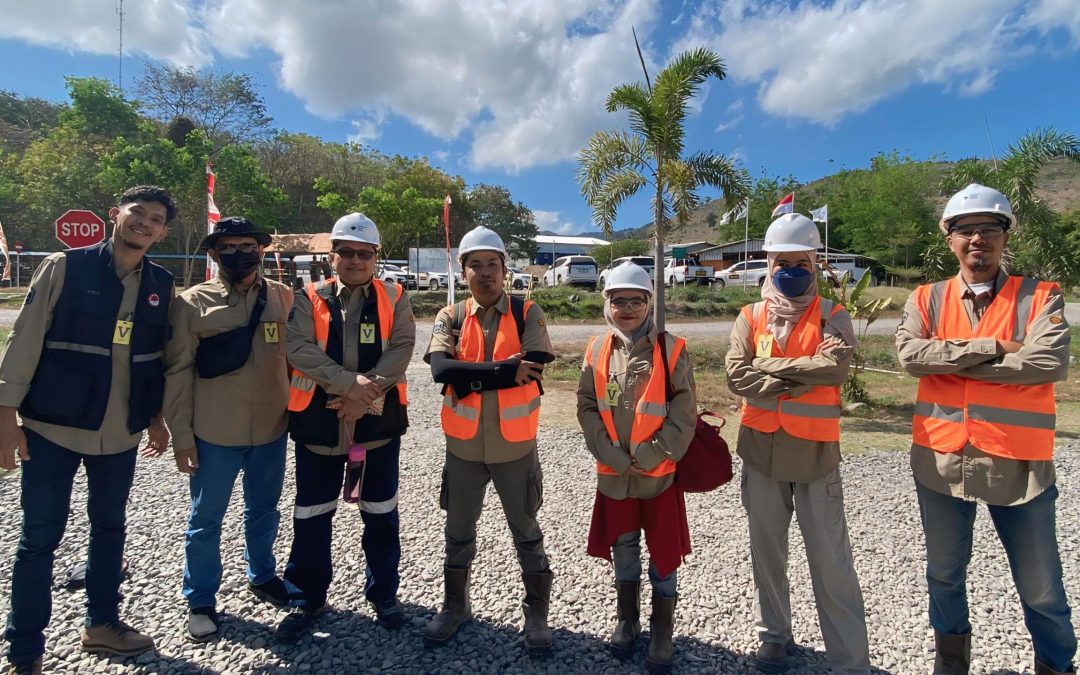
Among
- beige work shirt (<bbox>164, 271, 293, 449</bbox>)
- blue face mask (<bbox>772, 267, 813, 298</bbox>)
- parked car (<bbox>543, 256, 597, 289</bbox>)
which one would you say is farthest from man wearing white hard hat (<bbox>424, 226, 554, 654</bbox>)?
parked car (<bbox>543, 256, 597, 289</bbox>)

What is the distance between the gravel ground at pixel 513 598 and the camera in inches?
110

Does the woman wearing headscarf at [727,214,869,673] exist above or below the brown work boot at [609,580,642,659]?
above

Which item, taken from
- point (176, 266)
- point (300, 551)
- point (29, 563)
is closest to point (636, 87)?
point (300, 551)

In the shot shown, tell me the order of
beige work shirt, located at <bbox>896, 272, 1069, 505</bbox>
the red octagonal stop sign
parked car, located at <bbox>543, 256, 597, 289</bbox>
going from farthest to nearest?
parked car, located at <bbox>543, 256, 597, 289</bbox> < the red octagonal stop sign < beige work shirt, located at <bbox>896, 272, 1069, 505</bbox>

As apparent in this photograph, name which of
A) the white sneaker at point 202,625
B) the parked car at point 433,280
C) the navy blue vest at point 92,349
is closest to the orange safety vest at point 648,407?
the white sneaker at point 202,625

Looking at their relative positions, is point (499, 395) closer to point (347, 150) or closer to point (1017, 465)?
point (1017, 465)

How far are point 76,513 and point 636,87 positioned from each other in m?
9.10

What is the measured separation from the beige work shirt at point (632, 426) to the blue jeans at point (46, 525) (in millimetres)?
2355

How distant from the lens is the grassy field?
7371 millimetres

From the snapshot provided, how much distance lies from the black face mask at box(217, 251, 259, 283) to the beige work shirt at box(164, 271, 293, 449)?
0.23 feet

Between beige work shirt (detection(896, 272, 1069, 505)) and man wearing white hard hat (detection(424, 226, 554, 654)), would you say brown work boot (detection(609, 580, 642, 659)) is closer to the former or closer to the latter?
man wearing white hard hat (detection(424, 226, 554, 654))

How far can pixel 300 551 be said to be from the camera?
303cm

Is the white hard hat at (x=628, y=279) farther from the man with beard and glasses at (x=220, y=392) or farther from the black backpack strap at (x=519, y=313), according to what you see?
the man with beard and glasses at (x=220, y=392)

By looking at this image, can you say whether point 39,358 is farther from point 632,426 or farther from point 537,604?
point 632,426
